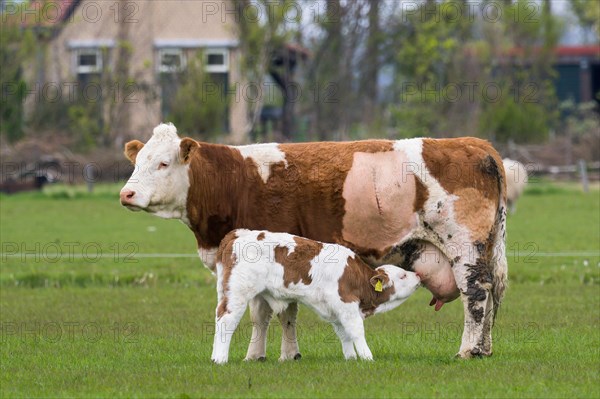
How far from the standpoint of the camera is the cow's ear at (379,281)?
11.6 meters

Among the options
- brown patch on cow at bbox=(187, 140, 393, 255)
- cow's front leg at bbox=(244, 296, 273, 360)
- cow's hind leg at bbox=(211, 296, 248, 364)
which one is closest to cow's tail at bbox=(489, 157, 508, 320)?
brown patch on cow at bbox=(187, 140, 393, 255)

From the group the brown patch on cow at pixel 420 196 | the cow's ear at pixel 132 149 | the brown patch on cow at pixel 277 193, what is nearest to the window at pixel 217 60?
the cow's ear at pixel 132 149

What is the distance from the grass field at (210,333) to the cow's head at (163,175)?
1.45 meters

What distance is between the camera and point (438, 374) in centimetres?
1047

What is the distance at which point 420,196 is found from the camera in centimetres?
1175

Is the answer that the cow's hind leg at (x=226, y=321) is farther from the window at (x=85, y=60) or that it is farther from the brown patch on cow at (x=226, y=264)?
the window at (x=85, y=60)

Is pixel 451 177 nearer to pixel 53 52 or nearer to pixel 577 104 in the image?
pixel 53 52

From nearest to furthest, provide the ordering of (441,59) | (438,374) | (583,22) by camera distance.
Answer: (438,374) < (441,59) < (583,22)

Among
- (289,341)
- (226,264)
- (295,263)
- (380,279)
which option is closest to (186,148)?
(226,264)

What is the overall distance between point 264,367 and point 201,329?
333 centimetres

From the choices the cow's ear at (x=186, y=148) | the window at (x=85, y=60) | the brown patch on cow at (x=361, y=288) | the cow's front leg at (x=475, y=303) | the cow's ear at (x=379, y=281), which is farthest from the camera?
the window at (x=85, y=60)

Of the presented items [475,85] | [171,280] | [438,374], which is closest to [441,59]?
[475,85]

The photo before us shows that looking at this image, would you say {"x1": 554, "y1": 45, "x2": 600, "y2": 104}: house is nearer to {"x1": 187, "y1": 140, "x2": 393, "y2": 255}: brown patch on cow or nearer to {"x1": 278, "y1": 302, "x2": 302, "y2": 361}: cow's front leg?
{"x1": 187, "y1": 140, "x2": 393, "y2": 255}: brown patch on cow

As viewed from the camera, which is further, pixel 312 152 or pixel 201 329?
pixel 201 329
